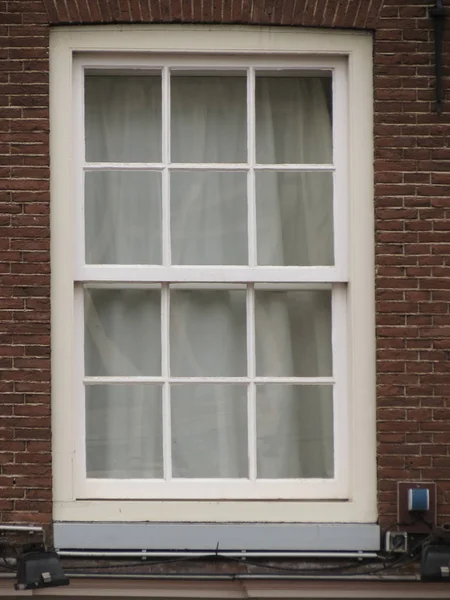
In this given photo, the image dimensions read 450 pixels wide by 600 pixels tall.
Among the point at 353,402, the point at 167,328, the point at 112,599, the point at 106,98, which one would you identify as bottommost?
the point at 112,599

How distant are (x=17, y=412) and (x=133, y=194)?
1402 millimetres

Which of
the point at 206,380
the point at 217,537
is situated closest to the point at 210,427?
the point at 206,380

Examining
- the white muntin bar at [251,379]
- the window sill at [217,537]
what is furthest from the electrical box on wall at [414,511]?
the white muntin bar at [251,379]

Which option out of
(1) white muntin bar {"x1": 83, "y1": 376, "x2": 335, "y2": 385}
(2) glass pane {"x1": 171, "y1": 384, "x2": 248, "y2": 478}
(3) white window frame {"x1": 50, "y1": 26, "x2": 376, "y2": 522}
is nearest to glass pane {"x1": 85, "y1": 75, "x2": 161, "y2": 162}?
(3) white window frame {"x1": 50, "y1": 26, "x2": 376, "y2": 522}

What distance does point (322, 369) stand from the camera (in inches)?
274

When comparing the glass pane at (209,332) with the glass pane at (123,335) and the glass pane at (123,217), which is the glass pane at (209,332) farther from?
the glass pane at (123,217)

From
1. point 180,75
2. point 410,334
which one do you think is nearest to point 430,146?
point 410,334

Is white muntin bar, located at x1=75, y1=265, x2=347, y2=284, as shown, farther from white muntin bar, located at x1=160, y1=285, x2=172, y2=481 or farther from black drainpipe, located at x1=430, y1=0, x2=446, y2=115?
black drainpipe, located at x1=430, y1=0, x2=446, y2=115

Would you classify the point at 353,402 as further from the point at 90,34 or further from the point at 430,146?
the point at 90,34

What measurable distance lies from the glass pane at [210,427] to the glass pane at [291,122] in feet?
4.49

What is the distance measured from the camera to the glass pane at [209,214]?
22.9 feet

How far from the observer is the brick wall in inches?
265

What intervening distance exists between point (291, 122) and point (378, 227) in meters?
0.82

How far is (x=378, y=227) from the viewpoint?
678cm
